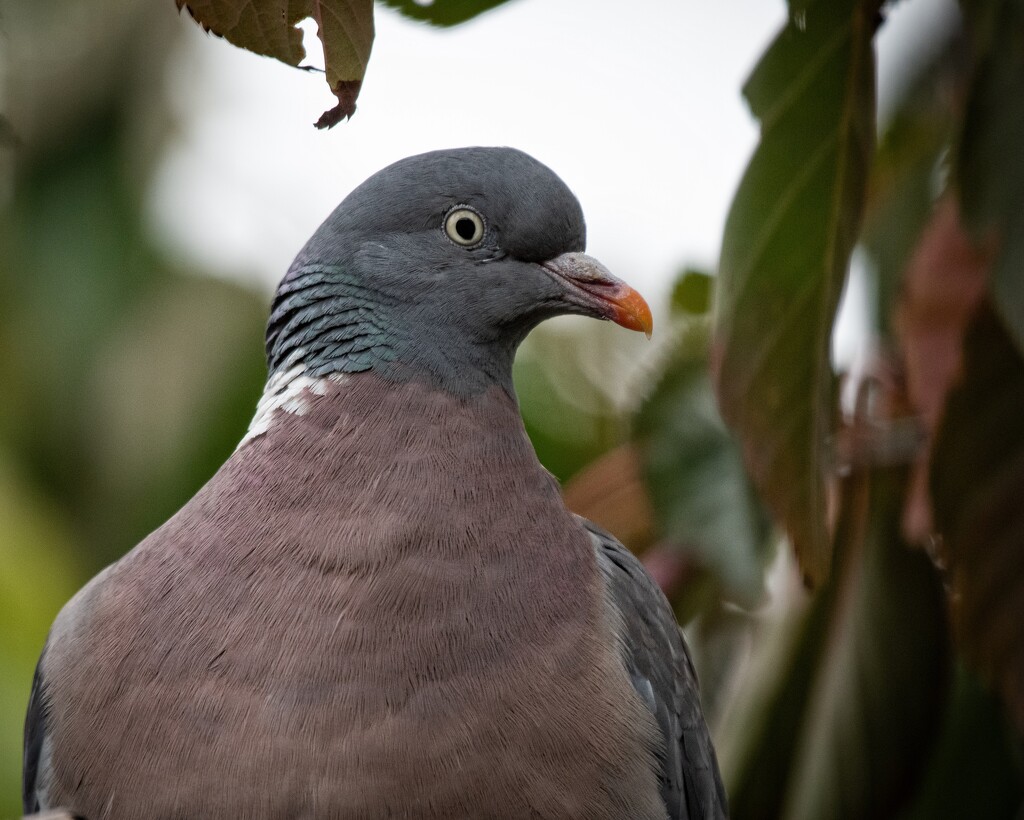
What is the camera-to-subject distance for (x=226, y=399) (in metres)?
3.70

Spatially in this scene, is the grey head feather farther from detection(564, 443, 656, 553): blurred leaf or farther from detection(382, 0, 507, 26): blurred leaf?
detection(564, 443, 656, 553): blurred leaf

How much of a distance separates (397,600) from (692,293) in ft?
5.42

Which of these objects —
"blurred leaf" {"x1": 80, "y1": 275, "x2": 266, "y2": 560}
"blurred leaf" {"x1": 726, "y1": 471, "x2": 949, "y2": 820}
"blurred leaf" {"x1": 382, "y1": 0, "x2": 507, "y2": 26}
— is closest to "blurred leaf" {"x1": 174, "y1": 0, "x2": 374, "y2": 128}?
"blurred leaf" {"x1": 382, "y1": 0, "x2": 507, "y2": 26}

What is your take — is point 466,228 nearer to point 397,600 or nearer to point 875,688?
point 397,600

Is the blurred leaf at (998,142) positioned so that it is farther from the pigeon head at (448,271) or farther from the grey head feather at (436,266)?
the grey head feather at (436,266)

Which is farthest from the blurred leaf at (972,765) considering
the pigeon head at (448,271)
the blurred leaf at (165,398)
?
the blurred leaf at (165,398)

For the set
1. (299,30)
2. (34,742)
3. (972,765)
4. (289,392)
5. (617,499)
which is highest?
(299,30)

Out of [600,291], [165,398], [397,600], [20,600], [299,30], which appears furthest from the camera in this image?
[165,398]

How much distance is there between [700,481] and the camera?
2.79 m

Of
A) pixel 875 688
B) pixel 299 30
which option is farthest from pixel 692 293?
pixel 299 30

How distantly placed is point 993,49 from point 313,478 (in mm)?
1387

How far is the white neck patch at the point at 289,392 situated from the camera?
2.17 m

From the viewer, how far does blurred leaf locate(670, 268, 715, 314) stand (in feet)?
10.7

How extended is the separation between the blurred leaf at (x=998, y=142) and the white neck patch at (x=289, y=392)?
1137 mm
